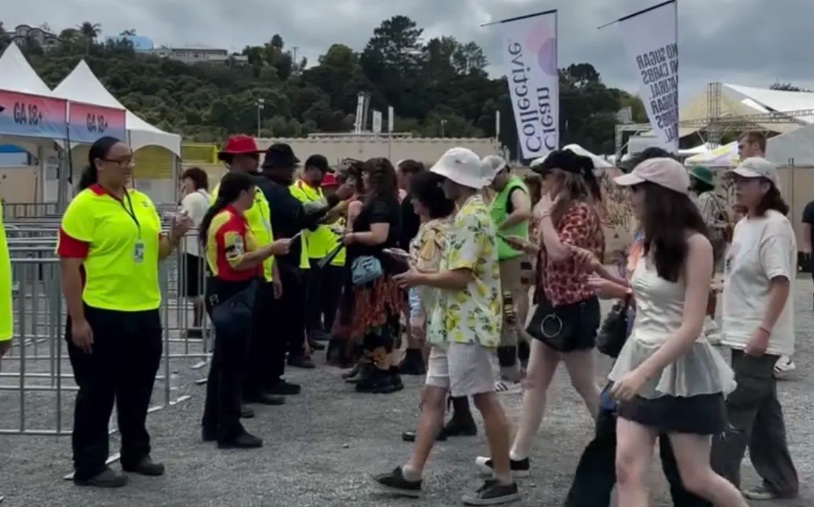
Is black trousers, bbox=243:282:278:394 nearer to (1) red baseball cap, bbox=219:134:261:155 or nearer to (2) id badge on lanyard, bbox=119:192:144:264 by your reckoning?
(1) red baseball cap, bbox=219:134:261:155

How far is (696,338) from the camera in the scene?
14.1 feet

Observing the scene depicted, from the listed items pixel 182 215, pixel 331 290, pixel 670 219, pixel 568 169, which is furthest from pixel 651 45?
pixel 670 219

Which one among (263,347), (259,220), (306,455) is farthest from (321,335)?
(306,455)

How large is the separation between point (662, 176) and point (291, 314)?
5.36 meters

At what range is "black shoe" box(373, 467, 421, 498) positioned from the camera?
596cm

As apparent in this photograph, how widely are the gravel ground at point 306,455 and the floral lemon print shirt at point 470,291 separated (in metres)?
0.93

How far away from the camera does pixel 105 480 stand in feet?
20.1

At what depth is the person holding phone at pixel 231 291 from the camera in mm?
6926

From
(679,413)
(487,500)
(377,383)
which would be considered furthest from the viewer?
(377,383)

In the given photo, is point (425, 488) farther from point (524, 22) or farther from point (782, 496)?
point (524, 22)

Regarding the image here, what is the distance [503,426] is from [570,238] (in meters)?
1.08

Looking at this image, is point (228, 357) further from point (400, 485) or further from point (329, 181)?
point (329, 181)

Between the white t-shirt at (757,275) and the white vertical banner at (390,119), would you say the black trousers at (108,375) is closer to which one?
the white t-shirt at (757,275)

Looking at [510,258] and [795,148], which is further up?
[795,148]
